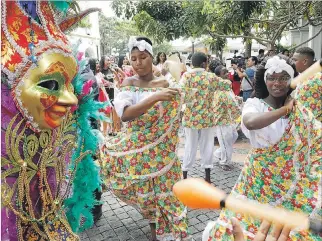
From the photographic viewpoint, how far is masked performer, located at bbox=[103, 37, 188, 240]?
2.97 meters

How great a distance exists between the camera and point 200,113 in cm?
483

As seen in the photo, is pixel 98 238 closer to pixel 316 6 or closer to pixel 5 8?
pixel 5 8

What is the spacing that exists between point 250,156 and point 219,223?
57 cm

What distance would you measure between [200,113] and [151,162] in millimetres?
1982

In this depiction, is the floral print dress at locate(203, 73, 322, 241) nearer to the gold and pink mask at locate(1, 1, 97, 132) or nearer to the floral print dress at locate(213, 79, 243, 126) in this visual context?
the gold and pink mask at locate(1, 1, 97, 132)

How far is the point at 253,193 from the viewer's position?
2422 millimetres

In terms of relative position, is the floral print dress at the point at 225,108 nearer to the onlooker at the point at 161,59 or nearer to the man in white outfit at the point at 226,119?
the man in white outfit at the point at 226,119

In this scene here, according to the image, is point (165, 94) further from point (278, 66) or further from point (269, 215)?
point (269, 215)

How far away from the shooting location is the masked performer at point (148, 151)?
2.97m

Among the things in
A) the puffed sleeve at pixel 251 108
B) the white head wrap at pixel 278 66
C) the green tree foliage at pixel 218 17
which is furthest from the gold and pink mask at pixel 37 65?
the green tree foliage at pixel 218 17

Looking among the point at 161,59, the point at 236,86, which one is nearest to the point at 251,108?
the point at 236,86

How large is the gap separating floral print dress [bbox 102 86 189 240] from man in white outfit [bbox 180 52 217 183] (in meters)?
1.79

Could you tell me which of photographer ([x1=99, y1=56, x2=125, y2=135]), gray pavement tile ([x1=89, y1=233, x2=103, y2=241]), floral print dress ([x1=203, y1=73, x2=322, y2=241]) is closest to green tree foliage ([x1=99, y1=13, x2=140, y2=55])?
photographer ([x1=99, y1=56, x2=125, y2=135])

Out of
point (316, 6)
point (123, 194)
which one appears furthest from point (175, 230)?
point (316, 6)
